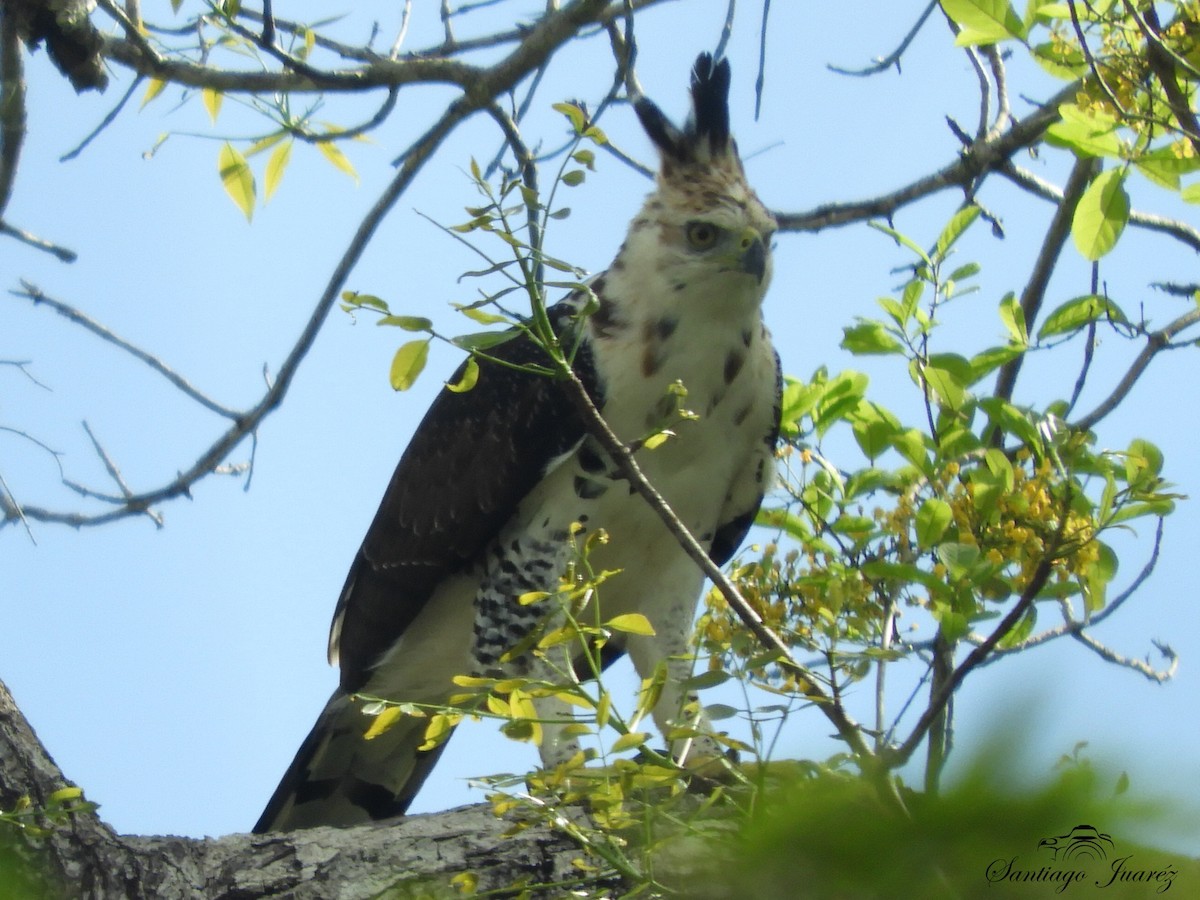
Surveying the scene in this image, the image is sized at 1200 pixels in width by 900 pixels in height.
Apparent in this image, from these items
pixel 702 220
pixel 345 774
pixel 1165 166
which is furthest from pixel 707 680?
pixel 345 774

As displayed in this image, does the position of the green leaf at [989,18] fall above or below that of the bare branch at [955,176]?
below

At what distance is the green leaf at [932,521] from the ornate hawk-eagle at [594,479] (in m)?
1.29

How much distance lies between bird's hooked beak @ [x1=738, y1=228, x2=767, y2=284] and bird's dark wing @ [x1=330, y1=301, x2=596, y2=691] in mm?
570

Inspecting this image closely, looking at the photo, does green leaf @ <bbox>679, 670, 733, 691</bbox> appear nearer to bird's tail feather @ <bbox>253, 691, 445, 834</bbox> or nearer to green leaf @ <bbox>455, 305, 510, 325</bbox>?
green leaf @ <bbox>455, 305, 510, 325</bbox>

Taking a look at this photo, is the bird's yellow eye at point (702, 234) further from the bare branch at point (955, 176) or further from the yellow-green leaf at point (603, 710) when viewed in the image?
the yellow-green leaf at point (603, 710)

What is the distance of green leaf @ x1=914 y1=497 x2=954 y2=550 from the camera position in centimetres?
301

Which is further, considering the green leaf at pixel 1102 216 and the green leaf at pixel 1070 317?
the green leaf at pixel 1070 317

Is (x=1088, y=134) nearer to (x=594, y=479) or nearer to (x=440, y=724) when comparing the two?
(x=440, y=724)

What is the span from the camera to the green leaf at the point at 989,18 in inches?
122

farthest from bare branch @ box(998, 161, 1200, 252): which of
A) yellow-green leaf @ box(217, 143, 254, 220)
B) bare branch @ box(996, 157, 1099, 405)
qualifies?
yellow-green leaf @ box(217, 143, 254, 220)

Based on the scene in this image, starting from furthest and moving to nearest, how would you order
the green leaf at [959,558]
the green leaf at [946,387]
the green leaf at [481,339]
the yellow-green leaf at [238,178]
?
the yellow-green leaf at [238,178]
the green leaf at [946,387]
the green leaf at [959,558]
the green leaf at [481,339]

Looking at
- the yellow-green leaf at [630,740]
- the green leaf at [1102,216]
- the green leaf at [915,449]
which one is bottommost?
the yellow-green leaf at [630,740]

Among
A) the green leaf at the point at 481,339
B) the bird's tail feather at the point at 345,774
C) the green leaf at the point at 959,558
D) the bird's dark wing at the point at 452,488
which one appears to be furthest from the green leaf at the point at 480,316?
the bird's tail feather at the point at 345,774

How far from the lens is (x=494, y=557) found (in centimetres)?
468
